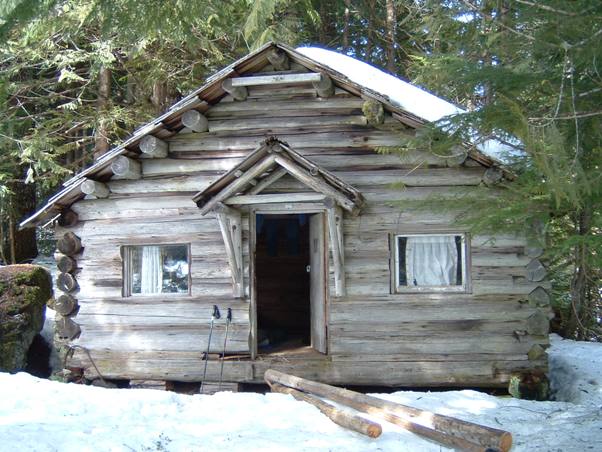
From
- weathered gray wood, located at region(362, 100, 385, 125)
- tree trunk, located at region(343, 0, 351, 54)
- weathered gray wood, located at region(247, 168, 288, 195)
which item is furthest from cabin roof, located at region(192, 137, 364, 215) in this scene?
tree trunk, located at region(343, 0, 351, 54)

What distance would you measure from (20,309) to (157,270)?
3.26m

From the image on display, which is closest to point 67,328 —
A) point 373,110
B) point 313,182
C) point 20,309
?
point 20,309

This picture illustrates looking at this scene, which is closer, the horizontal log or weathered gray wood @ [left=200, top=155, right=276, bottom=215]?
weathered gray wood @ [left=200, top=155, right=276, bottom=215]

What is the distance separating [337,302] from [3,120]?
382 inches

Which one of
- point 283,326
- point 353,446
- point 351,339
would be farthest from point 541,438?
point 283,326

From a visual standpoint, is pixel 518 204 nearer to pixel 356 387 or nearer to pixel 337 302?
pixel 337 302

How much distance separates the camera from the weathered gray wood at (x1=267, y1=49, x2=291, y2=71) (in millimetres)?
9172

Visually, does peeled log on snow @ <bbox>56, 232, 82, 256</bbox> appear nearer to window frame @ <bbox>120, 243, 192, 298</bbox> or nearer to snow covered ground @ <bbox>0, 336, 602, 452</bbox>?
window frame @ <bbox>120, 243, 192, 298</bbox>

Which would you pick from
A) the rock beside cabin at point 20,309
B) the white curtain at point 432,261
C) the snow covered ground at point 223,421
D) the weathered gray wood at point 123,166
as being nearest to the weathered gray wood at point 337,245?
the white curtain at point 432,261

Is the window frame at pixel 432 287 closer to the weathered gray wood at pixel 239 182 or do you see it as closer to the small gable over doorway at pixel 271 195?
the small gable over doorway at pixel 271 195

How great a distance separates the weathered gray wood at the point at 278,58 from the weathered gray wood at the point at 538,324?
5401mm

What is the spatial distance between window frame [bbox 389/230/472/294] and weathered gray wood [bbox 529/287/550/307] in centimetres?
92

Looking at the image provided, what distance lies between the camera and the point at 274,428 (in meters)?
6.57

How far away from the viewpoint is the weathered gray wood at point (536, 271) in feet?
29.8
